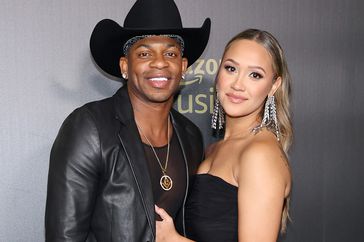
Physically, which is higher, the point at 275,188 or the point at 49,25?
the point at 49,25

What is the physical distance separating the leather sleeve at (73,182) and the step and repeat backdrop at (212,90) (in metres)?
0.62

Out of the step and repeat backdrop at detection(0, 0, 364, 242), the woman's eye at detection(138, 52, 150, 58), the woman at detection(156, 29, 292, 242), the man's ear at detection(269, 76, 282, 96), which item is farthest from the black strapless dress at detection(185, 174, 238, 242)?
the step and repeat backdrop at detection(0, 0, 364, 242)

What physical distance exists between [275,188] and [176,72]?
58 centimetres

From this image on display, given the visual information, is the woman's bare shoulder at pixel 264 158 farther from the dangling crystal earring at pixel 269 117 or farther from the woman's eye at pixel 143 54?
the woman's eye at pixel 143 54

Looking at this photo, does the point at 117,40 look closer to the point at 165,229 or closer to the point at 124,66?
the point at 124,66

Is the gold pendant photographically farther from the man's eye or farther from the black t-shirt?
the man's eye

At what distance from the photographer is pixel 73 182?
1.68m

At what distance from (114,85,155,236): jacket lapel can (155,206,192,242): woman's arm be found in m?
Answer: 0.06

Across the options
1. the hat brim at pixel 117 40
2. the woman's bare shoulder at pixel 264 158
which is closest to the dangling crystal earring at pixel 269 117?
the woman's bare shoulder at pixel 264 158

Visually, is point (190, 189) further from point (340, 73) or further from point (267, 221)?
point (340, 73)

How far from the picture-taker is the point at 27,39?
223cm

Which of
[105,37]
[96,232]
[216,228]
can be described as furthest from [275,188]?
[105,37]

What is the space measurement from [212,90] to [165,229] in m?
0.94

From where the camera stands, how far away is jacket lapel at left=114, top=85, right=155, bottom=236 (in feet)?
5.79
